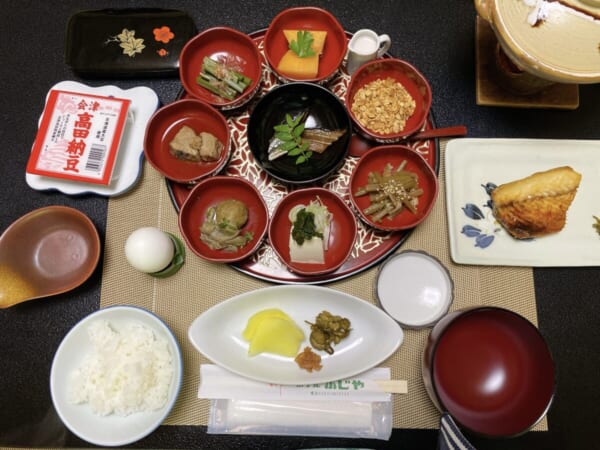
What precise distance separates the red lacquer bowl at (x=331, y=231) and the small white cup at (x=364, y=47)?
51 centimetres

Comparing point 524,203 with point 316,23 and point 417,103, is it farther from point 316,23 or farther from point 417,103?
point 316,23

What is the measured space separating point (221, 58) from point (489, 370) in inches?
57.7

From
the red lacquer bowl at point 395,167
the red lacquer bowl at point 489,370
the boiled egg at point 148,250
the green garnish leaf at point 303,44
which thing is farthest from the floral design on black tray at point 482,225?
the boiled egg at point 148,250

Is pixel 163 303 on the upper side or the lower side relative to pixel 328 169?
lower

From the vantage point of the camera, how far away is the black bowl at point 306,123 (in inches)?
56.4

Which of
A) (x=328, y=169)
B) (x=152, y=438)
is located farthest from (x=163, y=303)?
(x=328, y=169)

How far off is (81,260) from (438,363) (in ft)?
4.15

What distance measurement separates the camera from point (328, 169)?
4.65 ft

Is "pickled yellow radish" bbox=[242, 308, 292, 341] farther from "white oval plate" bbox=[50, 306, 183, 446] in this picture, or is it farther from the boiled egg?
the boiled egg

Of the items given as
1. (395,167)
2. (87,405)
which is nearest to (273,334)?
(87,405)

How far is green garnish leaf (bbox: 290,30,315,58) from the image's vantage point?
1.48 metres

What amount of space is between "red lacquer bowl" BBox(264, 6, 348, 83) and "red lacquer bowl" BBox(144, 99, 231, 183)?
0.98ft

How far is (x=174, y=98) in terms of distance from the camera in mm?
1599

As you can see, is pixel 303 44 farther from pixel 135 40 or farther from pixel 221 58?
pixel 135 40
